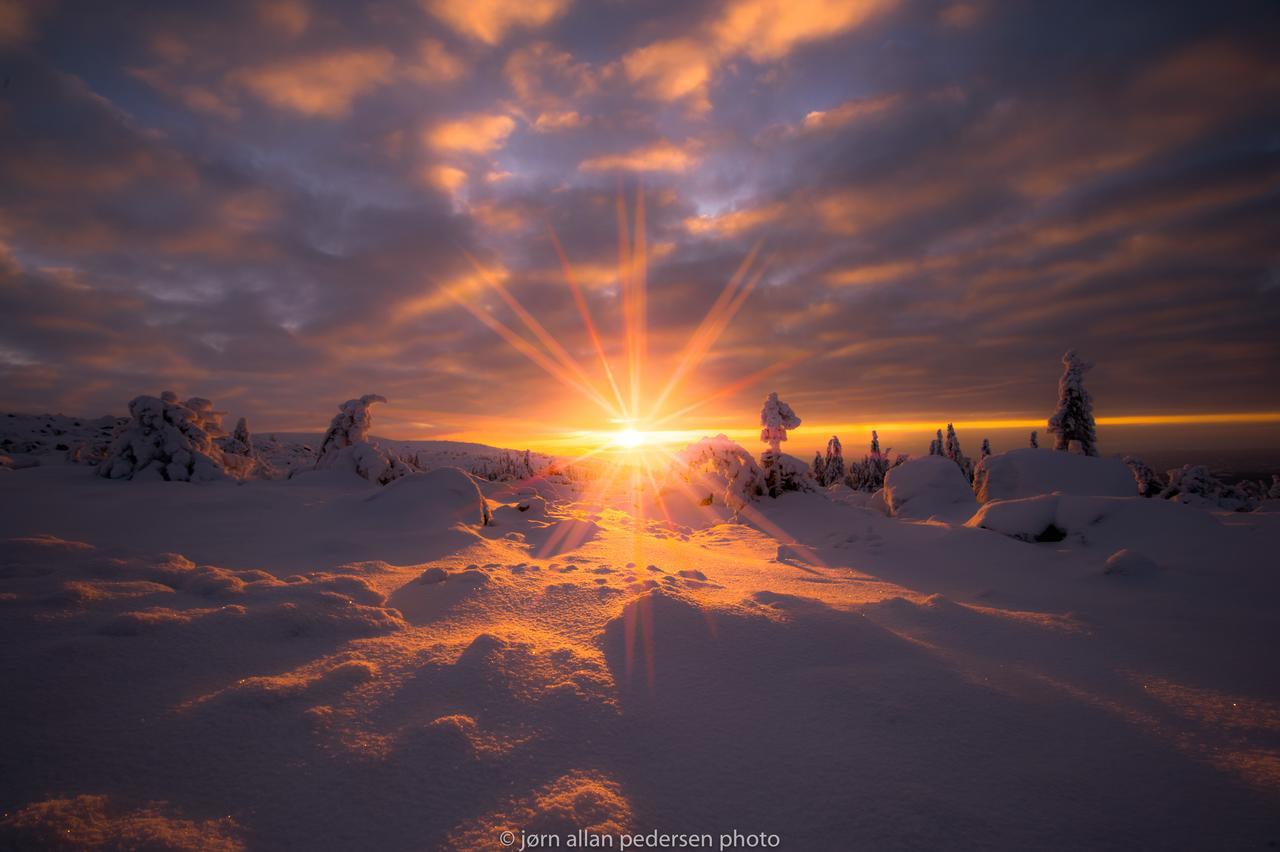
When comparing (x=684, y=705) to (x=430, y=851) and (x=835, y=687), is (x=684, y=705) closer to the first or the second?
(x=835, y=687)

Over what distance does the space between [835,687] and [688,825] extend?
151 centimetres

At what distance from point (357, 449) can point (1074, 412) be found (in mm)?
31764

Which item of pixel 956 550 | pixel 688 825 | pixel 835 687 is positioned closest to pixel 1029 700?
pixel 835 687

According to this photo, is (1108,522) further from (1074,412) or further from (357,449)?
(1074,412)

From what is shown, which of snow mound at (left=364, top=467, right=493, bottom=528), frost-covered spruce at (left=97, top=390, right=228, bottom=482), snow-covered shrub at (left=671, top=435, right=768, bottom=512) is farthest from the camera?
snow-covered shrub at (left=671, top=435, right=768, bottom=512)

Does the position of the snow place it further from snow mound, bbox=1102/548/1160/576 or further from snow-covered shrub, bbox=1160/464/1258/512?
snow-covered shrub, bbox=1160/464/1258/512

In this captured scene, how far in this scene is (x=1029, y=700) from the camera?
311cm

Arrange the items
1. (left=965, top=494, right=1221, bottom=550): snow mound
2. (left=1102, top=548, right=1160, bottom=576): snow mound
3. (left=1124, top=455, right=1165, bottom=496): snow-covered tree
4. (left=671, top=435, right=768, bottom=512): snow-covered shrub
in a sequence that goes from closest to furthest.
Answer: (left=1102, top=548, right=1160, bottom=576): snow mound < (left=965, top=494, right=1221, bottom=550): snow mound < (left=671, top=435, right=768, bottom=512): snow-covered shrub < (left=1124, top=455, right=1165, bottom=496): snow-covered tree

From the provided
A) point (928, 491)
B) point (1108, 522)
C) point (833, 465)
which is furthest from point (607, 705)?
point (833, 465)

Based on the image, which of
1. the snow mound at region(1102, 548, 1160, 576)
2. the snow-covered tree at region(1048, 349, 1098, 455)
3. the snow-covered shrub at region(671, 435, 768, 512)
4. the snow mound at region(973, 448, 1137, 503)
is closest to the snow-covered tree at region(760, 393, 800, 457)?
the snow-covered shrub at region(671, 435, 768, 512)

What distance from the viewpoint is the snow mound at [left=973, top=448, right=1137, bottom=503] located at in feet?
39.3

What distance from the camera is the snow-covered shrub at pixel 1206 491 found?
20.5 meters

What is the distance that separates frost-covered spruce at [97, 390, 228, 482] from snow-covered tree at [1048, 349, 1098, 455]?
33.0 m

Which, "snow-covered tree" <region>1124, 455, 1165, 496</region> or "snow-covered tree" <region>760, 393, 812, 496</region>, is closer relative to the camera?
"snow-covered tree" <region>760, 393, 812, 496</region>
